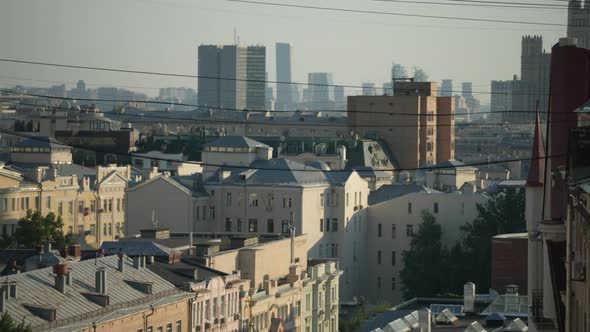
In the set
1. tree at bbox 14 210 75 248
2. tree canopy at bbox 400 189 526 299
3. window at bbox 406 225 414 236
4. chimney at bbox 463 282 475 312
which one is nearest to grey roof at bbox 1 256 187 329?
chimney at bbox 463 282 475 312

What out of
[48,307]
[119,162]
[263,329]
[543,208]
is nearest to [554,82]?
[543,208]

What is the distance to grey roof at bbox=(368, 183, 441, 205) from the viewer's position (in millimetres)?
84500

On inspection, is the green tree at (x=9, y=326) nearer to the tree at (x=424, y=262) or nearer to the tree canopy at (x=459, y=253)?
the tree at (x=424, y=262)

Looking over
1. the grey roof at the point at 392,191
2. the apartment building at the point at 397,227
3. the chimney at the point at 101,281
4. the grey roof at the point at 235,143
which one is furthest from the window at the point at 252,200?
the chimney at the point at 101,281

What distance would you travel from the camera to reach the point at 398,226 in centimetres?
7894

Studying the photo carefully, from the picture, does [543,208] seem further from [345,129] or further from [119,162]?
[345,129]

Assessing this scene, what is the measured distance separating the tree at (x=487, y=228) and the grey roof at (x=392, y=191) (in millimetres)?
5049

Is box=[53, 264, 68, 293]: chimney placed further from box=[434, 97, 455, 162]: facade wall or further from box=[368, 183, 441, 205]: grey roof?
box=[434, 97, 455, 162]: facade wall

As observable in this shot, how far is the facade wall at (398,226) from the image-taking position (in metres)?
78.2

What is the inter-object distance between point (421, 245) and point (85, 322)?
4039 cm

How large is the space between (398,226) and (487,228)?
3714mm

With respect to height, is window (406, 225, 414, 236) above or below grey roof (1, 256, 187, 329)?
below

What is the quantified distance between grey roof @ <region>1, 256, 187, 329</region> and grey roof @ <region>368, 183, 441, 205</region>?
3994 cm

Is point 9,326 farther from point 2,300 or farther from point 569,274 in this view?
point 569,274
